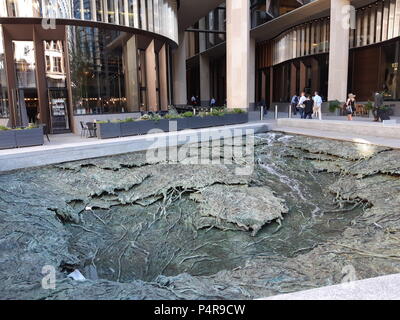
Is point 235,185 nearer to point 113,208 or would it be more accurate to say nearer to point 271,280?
point 113,208

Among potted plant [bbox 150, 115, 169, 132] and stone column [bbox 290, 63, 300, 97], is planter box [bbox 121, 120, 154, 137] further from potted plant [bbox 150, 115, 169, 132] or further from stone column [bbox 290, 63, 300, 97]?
stone column [bbox 290, 63, 300, 97]

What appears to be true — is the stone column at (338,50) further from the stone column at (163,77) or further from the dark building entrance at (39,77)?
the dark building entrance at (39,77)

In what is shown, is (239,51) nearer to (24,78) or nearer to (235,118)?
(235,118)

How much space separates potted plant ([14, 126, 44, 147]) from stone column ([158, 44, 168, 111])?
1159 centimetres

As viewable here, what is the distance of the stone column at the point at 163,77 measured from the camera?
23016mm

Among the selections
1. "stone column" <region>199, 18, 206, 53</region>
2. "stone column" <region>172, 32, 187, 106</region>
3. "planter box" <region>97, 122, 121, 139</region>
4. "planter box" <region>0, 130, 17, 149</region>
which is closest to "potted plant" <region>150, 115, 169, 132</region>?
"planter box" <region>97, 122, 121, 139</region>

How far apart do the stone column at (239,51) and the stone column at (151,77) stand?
4771mm

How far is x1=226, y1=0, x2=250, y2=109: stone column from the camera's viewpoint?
20547 millimetres

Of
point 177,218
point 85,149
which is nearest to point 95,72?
point 85,149

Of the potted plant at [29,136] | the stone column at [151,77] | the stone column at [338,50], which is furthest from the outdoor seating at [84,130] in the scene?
the stone column at [338,50]

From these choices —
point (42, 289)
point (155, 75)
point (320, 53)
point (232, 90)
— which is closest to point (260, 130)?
point (232, 90)

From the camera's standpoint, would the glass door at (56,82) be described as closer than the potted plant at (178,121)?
No

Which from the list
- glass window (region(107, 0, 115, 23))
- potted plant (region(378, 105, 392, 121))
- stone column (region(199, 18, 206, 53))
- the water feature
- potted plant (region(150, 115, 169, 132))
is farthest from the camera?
stone column (region(199, 18, 206, 53))

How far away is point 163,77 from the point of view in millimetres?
23484
